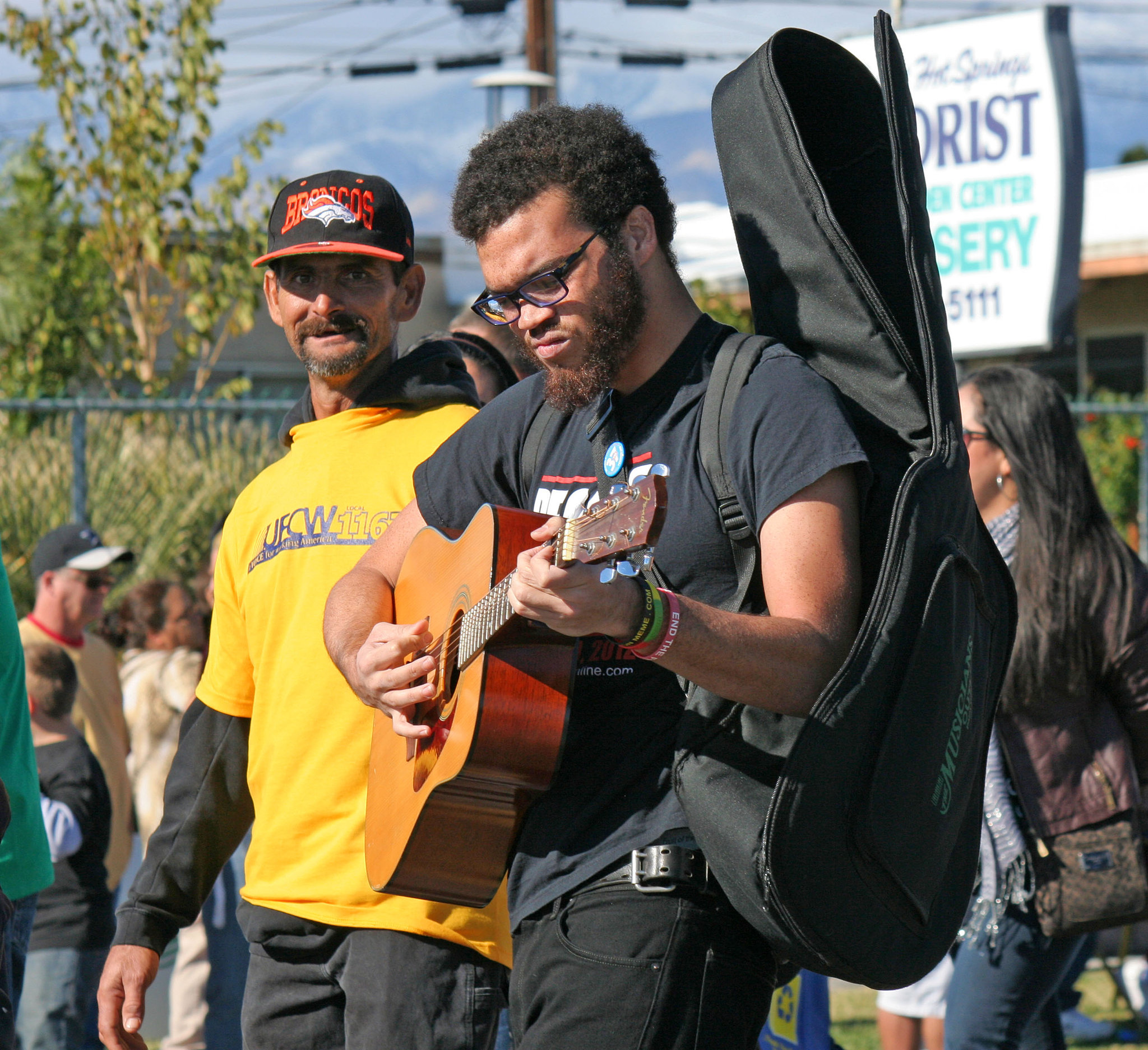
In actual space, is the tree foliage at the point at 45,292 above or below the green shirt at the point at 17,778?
above

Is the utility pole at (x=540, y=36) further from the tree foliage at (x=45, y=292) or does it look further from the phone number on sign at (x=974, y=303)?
the phone number on sign at (x=974, y=303)

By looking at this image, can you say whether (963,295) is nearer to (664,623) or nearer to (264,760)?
(264,760)

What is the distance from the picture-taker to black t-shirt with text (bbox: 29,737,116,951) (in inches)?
187

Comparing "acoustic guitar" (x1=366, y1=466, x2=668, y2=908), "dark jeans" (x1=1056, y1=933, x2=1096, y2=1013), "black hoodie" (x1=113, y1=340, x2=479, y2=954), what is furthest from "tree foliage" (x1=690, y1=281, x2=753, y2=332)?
"acoustic guitar" (x1=366, y1=466, x2=668, y2=908)

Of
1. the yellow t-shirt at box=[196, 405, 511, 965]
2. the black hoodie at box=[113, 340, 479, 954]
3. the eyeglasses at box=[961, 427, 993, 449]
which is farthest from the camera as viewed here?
the eyeglasses at box=[961, 427, 993, 449]

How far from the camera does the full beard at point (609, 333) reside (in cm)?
223

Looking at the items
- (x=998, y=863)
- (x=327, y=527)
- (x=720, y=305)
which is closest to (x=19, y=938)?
(x=327, y=527)

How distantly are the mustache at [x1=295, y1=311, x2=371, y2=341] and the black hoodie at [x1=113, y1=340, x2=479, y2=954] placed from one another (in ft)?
0.32

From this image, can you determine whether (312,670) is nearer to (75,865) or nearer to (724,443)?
(724,443)

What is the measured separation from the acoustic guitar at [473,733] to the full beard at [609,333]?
8.8 inches

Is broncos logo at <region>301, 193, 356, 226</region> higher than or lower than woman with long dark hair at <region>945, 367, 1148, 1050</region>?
higher

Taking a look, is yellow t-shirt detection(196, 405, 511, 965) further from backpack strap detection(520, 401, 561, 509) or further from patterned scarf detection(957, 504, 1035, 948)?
patterned scarf detection(957, 504, 1035, 948)

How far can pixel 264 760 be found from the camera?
2830 millimetres

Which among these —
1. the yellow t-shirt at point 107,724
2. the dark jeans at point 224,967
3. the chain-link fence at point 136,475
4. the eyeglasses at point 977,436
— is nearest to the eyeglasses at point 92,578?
the yellow t-shirt at point 107,724
